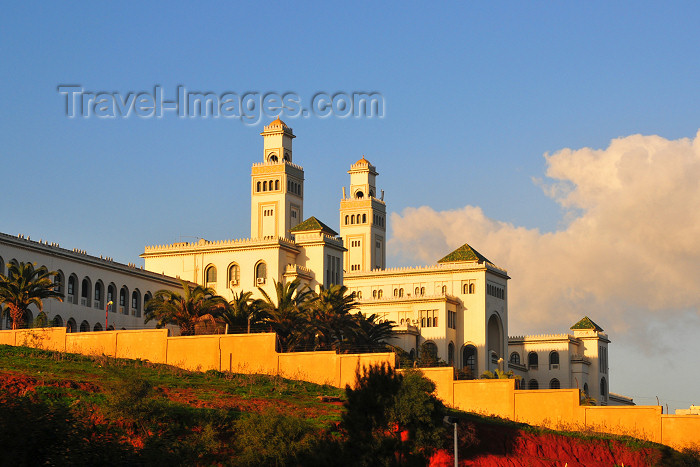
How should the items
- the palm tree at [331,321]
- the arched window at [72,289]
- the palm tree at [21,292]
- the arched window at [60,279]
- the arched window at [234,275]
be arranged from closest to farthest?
the palm tree at [21,292] < the palm tree at [331,321] < the arched window at [60,279] < the arched window at [72,289] < the arched window at [234,275]

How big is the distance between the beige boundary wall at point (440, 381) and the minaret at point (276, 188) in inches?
2159

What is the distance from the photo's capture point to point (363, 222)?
133375mm

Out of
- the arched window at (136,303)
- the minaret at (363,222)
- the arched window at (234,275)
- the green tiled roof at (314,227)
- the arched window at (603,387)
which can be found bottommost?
the arched window at (603,387)

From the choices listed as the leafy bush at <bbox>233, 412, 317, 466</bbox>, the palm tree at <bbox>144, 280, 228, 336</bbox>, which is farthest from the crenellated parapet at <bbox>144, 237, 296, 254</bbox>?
the leafy bush at <bbox>233, 412, 317, 466</bbox>

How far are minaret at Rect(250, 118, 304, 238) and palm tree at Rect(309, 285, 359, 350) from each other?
38881 millimetres

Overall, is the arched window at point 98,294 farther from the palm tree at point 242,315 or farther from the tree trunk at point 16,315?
the tree trunk at point 16,315

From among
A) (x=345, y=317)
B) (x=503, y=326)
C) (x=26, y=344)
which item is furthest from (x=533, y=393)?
(x=503, y=326)

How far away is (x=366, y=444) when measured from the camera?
114 ft

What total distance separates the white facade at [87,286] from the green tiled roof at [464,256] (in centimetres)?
3033

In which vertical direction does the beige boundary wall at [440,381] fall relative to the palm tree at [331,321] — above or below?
below

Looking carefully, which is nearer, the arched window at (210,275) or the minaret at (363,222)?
the arched window at (210,275)

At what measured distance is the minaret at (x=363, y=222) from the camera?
130750 millimetres

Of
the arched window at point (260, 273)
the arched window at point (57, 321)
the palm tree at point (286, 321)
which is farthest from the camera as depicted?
the arched window at point (260, 273)

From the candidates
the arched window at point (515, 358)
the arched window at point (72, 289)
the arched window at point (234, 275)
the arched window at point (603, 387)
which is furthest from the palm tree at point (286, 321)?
the arched window at point (603, 387)
